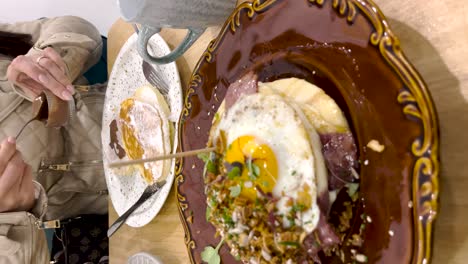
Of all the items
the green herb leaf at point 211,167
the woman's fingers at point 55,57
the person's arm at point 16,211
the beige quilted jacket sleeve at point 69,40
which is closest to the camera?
the green herb leaf at point 211,167

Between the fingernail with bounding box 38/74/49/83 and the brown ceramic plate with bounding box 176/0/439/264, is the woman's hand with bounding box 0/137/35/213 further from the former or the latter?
the brown ceramic plate with bounding box 176/0/439/264

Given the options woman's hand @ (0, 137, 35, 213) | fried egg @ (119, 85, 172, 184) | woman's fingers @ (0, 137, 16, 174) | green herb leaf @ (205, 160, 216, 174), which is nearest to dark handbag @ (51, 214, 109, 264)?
woman's hand @ (0, 137, 35, 213)

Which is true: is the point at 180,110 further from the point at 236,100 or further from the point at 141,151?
the point at 236,100

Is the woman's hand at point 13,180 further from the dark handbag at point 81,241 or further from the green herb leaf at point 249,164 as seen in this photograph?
the green herb leaf at point 249,164

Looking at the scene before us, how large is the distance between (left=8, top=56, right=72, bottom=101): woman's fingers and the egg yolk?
96cm

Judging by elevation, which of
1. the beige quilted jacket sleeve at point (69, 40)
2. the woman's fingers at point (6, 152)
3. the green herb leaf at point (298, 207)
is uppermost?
the beige quilted jacket sleeve at point (69, 40)

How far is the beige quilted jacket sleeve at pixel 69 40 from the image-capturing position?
172cm

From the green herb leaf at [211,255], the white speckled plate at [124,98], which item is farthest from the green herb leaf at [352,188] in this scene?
the white speckled plate at [124,98]

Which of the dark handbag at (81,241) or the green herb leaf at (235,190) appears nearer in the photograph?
the green herb leaf at (235,190)

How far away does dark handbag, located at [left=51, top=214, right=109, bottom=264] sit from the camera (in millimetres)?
1771

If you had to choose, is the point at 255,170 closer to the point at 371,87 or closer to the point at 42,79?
the point at 371,87

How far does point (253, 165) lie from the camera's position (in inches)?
30.1

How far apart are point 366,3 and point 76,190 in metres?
1.44

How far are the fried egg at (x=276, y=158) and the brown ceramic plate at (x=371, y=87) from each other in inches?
3.2
